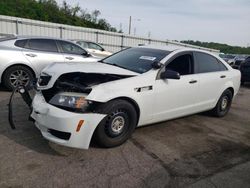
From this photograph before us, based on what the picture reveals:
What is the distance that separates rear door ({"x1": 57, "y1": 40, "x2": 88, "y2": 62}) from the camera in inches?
302

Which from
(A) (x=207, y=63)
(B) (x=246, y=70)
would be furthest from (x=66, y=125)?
(B) (x=246, y=70)

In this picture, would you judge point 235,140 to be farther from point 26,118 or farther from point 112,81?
point 26,118

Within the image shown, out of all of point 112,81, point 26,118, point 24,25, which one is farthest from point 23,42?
point 24,25

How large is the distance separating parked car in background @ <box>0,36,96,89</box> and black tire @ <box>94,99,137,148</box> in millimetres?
3779

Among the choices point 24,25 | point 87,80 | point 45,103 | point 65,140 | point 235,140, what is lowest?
point 235,140

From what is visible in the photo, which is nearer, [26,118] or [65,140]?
[65,140]

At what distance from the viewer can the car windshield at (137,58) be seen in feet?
14.7

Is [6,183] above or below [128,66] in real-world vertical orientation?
below

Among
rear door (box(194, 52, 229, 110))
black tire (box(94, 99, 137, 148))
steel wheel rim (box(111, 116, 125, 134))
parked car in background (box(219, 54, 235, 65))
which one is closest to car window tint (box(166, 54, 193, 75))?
rear door (box(194, 52, 229, 110))

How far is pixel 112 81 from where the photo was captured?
12.5 feet

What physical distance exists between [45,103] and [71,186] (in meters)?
1.29

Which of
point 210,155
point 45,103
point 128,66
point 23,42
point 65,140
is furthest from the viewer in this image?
point 23,42

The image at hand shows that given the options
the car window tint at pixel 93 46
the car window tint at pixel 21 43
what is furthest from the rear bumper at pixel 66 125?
the car window tint at pixel 93 46

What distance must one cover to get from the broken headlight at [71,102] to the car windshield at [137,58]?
119 centimetres
